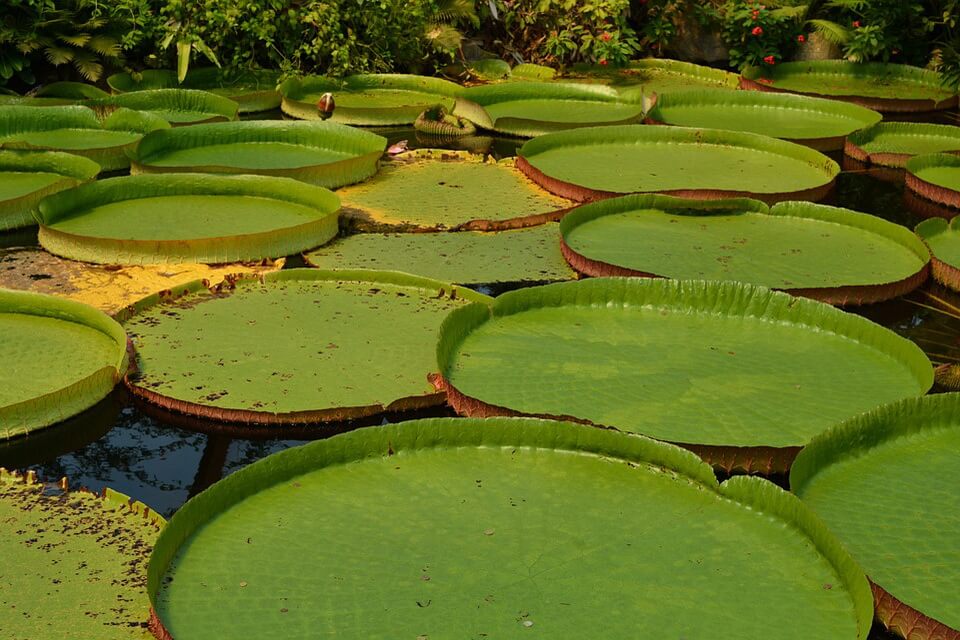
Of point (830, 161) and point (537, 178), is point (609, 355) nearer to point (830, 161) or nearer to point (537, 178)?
point (537, 178)

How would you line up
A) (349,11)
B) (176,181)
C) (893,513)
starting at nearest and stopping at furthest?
(893,513) < (176,181) < (349,11)

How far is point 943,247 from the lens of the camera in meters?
4.99

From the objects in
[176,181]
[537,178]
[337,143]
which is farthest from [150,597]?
[337,143]

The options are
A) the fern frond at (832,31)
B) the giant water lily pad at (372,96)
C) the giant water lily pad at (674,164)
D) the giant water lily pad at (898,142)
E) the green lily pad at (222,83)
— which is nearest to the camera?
the giant water lily pad at (674,164)

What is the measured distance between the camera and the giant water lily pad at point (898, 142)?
6.70 m

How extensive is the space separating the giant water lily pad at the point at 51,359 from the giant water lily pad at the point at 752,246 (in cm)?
188

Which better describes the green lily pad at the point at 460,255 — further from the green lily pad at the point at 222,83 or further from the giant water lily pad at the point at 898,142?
the green lily pad at the point at 222,83

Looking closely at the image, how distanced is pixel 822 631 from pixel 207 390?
192 centimetres

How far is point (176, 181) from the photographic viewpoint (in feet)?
17.6

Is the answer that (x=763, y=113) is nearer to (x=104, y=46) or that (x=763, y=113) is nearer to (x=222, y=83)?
(x=222, y=83)

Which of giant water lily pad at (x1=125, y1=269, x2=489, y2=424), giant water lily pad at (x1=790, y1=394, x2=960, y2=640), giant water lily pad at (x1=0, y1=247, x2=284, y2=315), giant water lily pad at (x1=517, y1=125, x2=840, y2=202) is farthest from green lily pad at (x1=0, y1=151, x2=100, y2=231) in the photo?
giant water lily pad at (x1=790, y1=394, x2=960, y2=640)

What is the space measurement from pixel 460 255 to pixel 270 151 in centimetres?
190

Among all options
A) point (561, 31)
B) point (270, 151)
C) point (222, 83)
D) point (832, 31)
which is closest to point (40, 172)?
point (270, 151)

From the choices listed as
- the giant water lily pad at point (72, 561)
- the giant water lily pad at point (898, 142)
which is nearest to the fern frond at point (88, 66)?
the giant water lily pad at point (898, 142)
